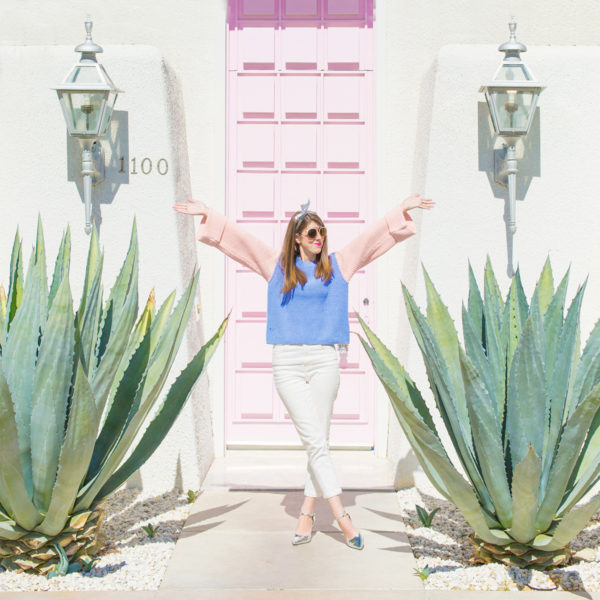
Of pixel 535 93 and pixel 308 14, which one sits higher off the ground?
pixel 308 14

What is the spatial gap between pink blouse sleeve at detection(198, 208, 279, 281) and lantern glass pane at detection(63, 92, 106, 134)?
1.34 metres

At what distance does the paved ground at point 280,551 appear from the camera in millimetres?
3852

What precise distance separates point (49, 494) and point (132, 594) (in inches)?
22.6

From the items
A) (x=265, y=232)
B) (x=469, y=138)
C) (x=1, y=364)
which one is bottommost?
(x=1, y=364)

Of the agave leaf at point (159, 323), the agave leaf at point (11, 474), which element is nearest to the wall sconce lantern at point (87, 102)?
the agave leaf at point (159, 323)

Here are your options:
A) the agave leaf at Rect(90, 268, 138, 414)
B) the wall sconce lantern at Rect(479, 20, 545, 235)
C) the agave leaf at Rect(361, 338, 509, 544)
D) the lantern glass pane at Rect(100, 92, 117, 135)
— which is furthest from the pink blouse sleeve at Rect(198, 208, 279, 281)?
the wall sconce lantern at Rect(479, 20, 545, 235)

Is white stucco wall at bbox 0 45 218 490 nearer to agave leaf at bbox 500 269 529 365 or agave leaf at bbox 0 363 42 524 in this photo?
agave leaf at bbox 0 363 42 524

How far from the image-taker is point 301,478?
18.9ft

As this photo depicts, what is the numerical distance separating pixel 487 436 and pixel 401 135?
292 cm

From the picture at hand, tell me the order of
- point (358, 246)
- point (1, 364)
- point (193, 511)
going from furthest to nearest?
point (193, 511), point (358, 246), point (1, 364)

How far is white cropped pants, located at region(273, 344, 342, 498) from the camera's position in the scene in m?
4.34

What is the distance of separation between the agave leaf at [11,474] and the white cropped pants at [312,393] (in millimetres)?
1310

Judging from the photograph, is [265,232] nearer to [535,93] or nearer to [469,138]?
[469,138]

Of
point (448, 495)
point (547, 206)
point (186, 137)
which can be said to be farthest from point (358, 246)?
point (186, 137)
